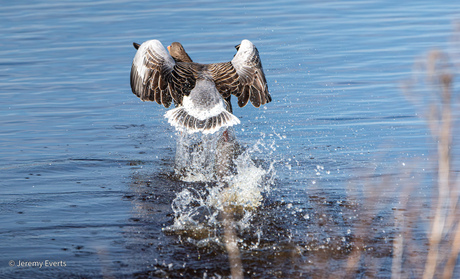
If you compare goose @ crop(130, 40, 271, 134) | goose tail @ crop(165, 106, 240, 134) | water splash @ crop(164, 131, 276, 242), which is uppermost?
goose @ crop(130, 40, 271, 134)

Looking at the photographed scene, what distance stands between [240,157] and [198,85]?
0.94 meters

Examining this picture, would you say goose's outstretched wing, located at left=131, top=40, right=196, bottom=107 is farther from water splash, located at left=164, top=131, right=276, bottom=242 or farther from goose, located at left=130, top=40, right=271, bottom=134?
water splash, located at left=164, top=131, right=276, bottom=242

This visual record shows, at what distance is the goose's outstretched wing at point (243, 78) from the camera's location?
23.9 ft

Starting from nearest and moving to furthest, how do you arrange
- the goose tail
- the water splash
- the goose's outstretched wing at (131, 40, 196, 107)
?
the water splash < the goose tail < the goose's outstretched wing at (131, 40, 196, 107)

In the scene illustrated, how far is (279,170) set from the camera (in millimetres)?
6746

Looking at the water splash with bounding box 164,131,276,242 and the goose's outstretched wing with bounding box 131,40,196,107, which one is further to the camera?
the goose's outstretched wing with bounding box 131,40,196,107

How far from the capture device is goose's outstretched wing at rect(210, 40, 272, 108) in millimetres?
7285

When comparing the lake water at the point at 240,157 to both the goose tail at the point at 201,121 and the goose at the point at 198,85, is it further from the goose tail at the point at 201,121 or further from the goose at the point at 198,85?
the goose at the point at 198,85

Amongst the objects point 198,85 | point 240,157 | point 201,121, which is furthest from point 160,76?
point 240,157

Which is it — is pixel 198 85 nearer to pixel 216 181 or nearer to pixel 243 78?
pixel 243 78

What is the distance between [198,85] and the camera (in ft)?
23.6

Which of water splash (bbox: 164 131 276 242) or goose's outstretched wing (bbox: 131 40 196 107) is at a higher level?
goose's outstretched wing (bbox: 131 40 196 107)

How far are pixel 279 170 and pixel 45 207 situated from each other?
2.35 metres

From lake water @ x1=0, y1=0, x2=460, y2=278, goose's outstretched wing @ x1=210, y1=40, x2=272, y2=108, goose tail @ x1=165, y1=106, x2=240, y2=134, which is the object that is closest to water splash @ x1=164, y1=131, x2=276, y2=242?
lake water @ x1=0, y1=0, x2=460, y2=278
